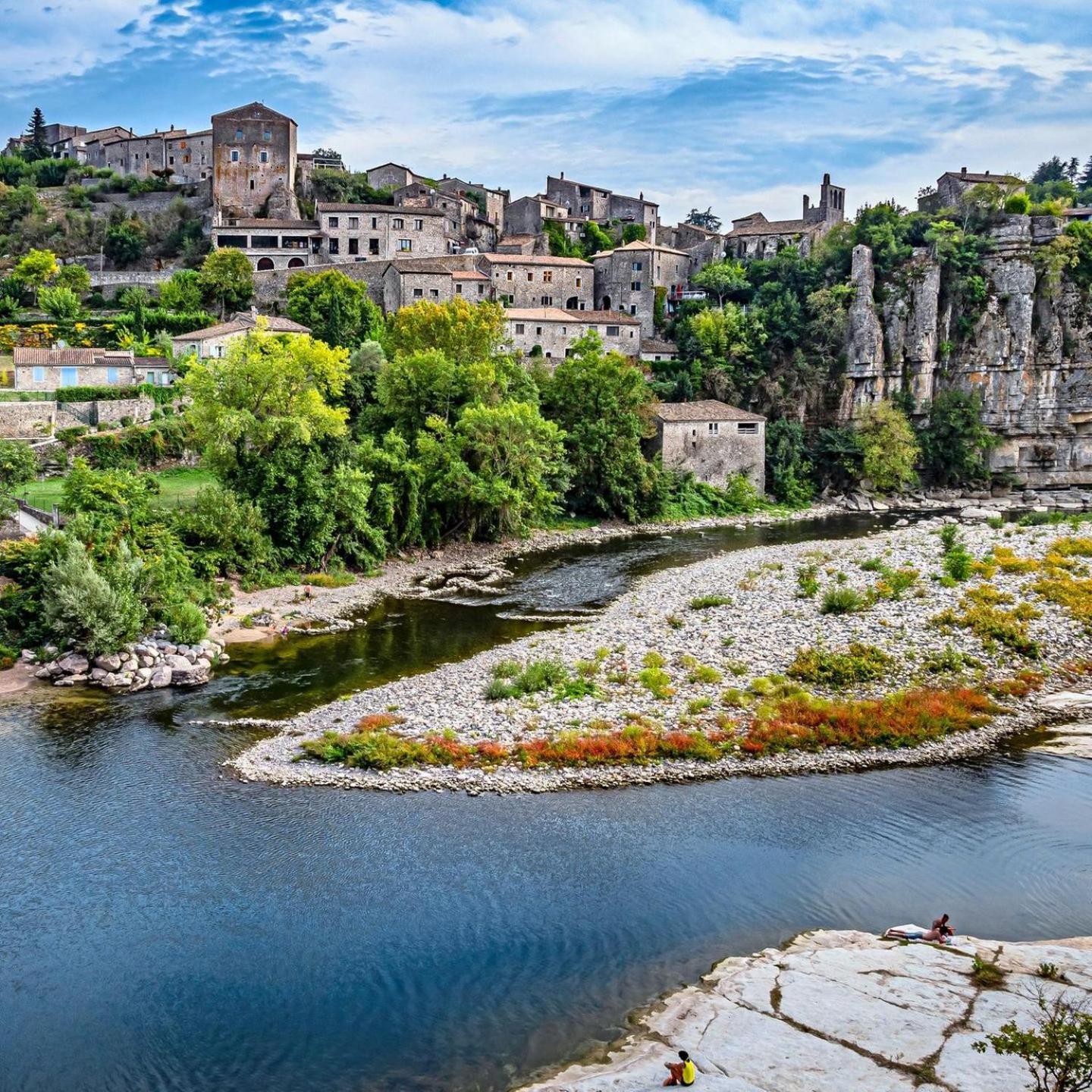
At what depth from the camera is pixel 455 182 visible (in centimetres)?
8500

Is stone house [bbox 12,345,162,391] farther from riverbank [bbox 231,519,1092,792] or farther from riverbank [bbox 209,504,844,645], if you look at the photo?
riverbank [bbox 231,519,1092,792]

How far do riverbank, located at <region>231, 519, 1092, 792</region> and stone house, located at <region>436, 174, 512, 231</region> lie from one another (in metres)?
53.6

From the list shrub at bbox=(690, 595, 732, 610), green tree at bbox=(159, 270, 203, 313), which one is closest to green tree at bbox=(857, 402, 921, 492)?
shrub at bbox=(690, 595, 732, 610)

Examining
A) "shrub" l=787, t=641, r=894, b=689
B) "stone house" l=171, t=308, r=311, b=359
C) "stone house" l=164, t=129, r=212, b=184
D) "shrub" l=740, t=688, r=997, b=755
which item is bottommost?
"shrub" l=740, t=688, r=997, b=755

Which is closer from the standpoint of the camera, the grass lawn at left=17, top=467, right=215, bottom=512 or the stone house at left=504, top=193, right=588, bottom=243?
the grass lawn at left=17, top=467, right=215, bottom=512

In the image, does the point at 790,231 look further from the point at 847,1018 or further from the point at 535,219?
the point at 847,1018

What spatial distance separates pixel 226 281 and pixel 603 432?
88.9 ft

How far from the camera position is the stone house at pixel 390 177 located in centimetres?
8012

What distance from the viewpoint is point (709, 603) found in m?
30.8

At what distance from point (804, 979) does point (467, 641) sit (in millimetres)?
17086

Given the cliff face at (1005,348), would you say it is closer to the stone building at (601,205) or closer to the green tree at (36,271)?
the stone building at (601,205)

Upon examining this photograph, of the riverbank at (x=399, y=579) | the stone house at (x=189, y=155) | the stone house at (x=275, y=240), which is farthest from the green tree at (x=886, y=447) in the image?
the stone house at (x=189, y=155)

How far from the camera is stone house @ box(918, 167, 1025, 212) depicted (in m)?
68.1

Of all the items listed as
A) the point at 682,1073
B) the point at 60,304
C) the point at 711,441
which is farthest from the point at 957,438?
the point at 682,1073
